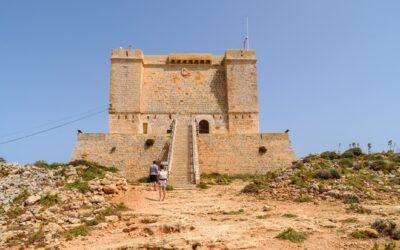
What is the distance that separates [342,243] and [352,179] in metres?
6.75

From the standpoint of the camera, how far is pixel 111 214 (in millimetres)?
10391

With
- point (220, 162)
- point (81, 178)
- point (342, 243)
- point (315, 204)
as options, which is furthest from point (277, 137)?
point (342, 243)

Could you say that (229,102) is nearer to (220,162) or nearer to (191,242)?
(220,162)

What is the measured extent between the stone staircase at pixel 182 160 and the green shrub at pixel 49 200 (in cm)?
591

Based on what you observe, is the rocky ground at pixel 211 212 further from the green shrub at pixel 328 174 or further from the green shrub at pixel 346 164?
the green shrub at pixel 346 164

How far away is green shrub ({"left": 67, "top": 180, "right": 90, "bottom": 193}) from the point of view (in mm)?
12283

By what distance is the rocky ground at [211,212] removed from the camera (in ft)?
24.8

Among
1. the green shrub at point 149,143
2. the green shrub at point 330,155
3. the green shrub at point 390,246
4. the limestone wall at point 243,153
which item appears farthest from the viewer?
the green shrub at point 149,143

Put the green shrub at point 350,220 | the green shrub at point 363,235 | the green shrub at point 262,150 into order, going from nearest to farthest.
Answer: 1. the green shrub at point 363,235
2. the green shrub at point 350,220
3. the green shrub at point 262,150

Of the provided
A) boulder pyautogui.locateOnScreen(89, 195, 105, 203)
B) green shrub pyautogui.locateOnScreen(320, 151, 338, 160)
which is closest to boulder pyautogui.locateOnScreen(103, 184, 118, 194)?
boulder pyautogui.locateOnScreen(89, 195, 105, 203)

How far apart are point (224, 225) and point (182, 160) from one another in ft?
35.1

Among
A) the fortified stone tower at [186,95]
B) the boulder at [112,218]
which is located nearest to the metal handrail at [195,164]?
the fortified stone tower at [186,95]

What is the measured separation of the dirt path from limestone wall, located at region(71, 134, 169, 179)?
946 centimetres

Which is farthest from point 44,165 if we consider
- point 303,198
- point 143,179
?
point 303,198
